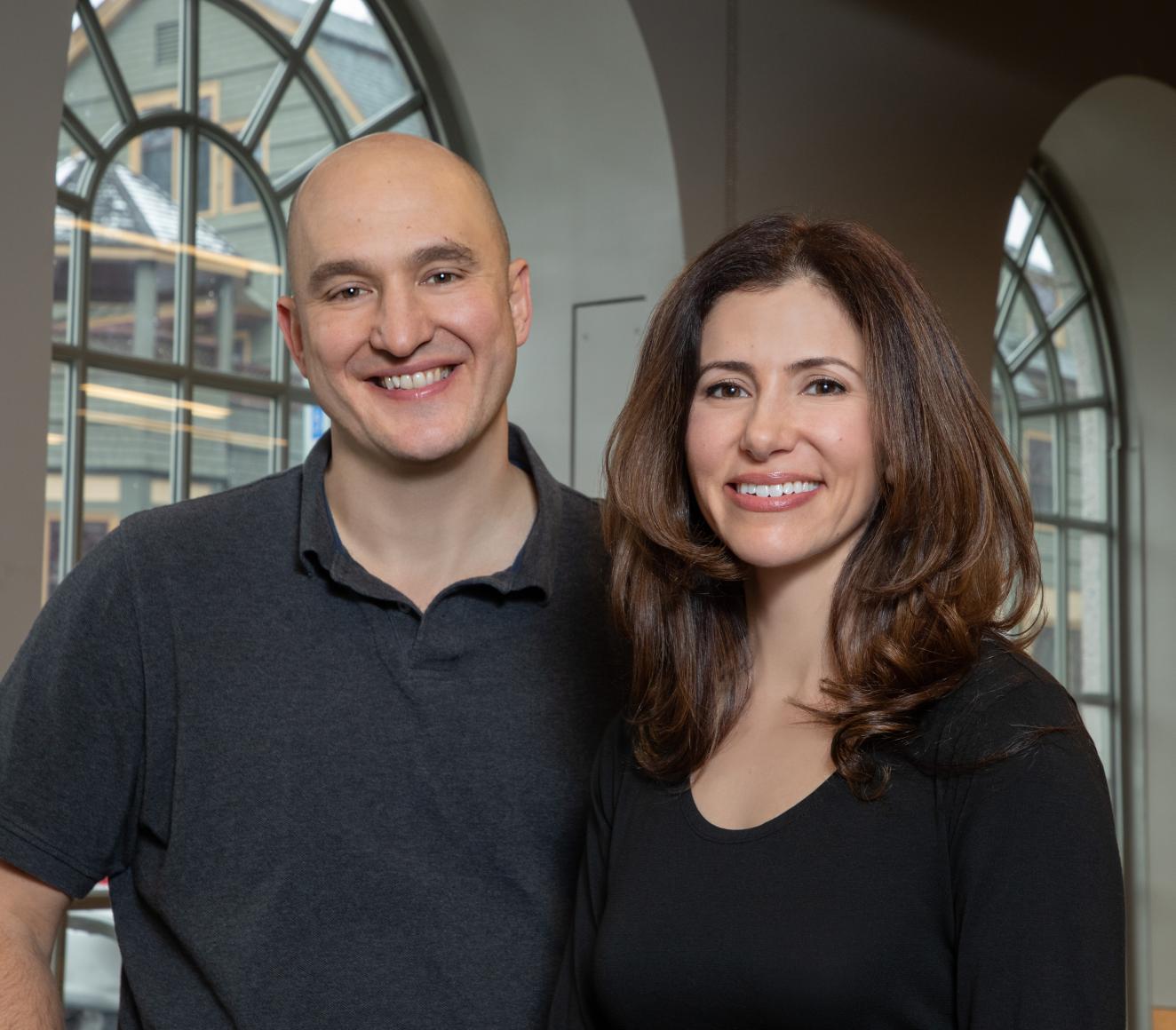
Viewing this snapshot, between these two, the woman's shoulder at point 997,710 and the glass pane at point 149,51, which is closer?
the woman's shoulder at point 997,710

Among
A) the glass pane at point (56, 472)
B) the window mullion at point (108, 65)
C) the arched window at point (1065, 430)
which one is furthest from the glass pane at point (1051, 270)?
the glass pane at point (56, 472)

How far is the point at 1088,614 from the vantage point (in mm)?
6891

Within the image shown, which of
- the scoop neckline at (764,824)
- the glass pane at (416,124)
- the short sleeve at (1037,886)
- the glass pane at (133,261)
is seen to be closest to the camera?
the short sleeve at (1037,886)

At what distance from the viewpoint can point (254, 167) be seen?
11.6 feet

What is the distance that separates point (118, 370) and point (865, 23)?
238 centimetres

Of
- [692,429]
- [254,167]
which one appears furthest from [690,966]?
[254,167]

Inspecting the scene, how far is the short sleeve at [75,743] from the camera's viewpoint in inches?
69.6

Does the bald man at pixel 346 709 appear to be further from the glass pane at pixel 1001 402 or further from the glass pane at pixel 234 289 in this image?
the glass pane at pixel 1001 402

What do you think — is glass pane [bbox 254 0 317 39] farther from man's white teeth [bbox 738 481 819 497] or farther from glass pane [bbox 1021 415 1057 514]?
glass pane [bbox 1021 415 1057 514]

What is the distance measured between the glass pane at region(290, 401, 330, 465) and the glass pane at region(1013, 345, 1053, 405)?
379 cm

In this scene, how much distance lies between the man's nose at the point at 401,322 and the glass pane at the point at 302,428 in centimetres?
179

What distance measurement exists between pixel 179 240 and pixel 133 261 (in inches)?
5.6

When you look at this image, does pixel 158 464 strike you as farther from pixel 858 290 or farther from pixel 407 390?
pixel 858 290

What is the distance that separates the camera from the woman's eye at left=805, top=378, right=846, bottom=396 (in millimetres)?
1453
